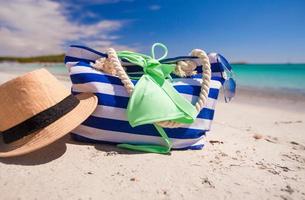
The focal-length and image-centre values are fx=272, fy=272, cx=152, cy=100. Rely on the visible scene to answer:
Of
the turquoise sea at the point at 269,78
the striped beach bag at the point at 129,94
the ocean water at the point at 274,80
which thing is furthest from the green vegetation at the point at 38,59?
the striped beach bag at the point at 129,94

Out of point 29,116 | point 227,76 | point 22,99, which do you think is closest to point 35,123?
point 29,116

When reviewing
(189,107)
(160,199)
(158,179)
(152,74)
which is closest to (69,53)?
(152,74)

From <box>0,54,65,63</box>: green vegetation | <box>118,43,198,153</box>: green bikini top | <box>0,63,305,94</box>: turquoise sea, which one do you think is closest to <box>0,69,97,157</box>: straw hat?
<box>118,43,198,153</box>: green bikini top

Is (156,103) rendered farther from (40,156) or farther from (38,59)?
(38,59)

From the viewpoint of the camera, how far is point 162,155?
1790 mm

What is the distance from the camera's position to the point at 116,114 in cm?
178

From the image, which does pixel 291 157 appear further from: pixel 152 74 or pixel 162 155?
pixel 152 74

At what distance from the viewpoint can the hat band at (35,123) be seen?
156cm

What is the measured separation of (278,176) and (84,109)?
1.25m

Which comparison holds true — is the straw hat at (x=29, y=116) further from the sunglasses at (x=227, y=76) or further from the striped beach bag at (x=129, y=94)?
the sunglasses at (x=227, y=76)

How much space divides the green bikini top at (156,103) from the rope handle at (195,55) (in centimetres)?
4

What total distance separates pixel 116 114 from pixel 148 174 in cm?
47

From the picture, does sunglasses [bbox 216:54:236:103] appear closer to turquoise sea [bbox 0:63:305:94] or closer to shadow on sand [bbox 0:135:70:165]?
turquoise sea [bbox 0:63:305:94]

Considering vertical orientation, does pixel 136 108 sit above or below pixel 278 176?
above
